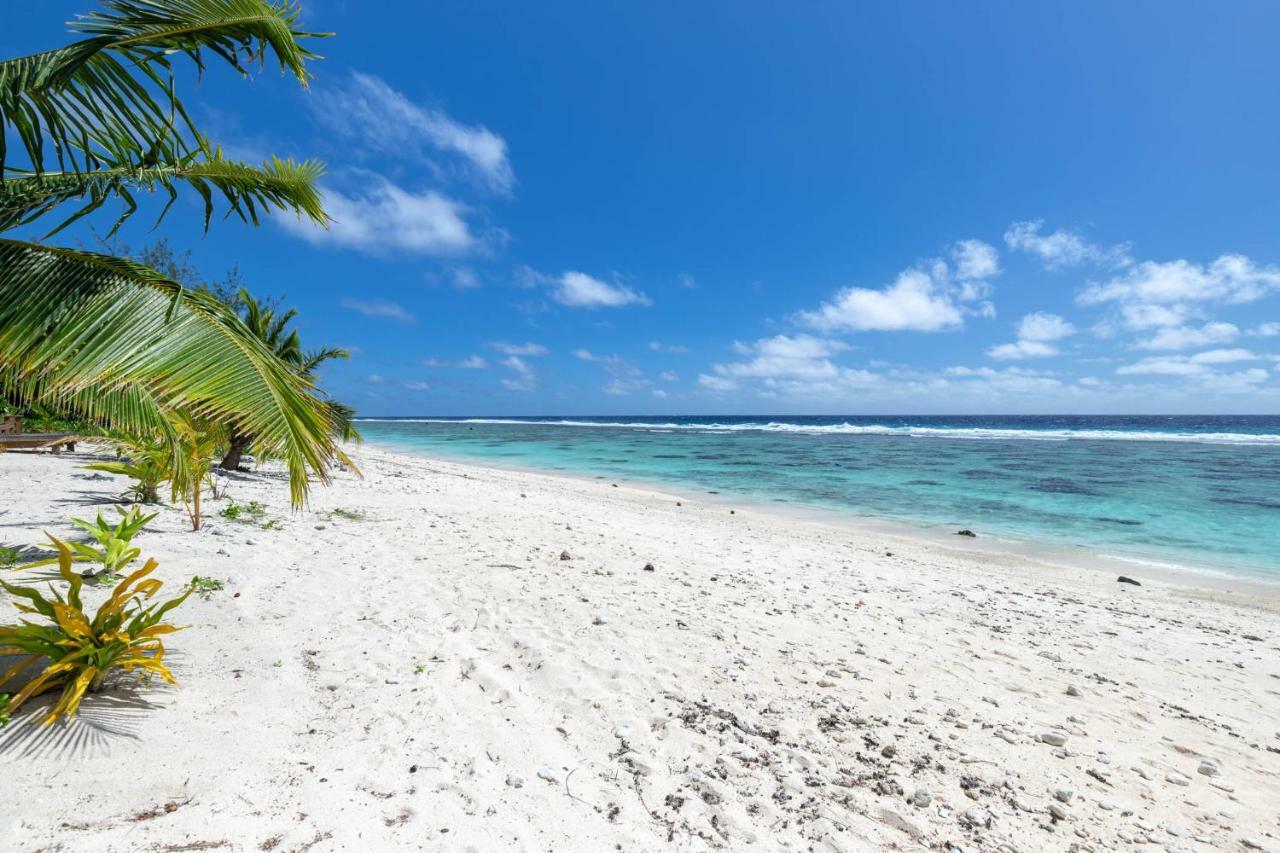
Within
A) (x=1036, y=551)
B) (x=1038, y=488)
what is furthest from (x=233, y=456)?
(x=1038, y=488)

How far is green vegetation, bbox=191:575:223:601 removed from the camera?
16.0 ft

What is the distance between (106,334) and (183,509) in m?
5.94

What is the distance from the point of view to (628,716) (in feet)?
12.1

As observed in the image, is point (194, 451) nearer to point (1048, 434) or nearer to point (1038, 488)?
point (1038, 488)

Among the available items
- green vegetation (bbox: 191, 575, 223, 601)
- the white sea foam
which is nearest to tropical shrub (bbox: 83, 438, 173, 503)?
green vegetation (bbox: 191, 575, 223, 601)

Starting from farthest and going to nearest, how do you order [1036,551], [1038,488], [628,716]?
[1038,488]
[1036,551]
[628,716]

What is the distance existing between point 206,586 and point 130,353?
9.24 ft

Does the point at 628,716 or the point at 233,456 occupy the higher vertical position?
the point at 233,456

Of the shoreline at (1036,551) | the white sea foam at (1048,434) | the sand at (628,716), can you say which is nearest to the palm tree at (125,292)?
the sand at (628,716)

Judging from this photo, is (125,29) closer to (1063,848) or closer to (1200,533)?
(1063,848)

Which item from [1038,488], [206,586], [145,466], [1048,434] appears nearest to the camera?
[206,586]

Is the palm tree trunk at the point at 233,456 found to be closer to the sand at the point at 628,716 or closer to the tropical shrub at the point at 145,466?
the tropical shrub at the point at 145,466

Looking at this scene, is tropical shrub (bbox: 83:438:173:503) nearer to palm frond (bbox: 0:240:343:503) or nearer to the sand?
the sand

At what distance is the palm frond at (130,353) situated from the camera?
10.3ft
